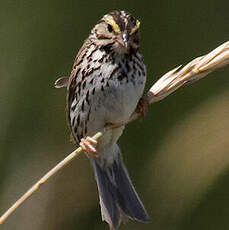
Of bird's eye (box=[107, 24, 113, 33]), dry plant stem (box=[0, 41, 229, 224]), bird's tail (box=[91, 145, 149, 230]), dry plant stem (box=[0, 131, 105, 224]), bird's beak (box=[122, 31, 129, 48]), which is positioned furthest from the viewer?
bird's tail (box=[91, 145, 149, 230])

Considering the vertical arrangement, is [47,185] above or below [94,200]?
above

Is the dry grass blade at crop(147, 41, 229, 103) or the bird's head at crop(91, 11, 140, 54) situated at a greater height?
the bird's head at crop(91, 11, 140, 54)

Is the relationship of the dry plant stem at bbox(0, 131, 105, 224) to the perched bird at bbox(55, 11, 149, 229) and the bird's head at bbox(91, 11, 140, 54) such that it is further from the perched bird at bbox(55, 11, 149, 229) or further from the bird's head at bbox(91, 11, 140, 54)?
the bird's head at bbox(91, 11, 140, 54)

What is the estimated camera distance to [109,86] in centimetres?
223

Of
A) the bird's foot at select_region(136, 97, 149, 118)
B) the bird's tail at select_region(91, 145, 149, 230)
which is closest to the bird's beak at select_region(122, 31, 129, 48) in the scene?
the bird's foot at select_region(136, 97, 149, 118)

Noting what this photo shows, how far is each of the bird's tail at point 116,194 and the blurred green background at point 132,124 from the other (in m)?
0.09

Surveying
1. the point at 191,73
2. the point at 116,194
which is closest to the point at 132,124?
the point at 116,194

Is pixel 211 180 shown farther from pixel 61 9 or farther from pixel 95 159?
pixel 61 9

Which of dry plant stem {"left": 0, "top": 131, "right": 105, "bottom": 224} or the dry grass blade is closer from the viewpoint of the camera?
dry plant stem {"left": 0, "top": 131, "right": 105, "bottom": 224}

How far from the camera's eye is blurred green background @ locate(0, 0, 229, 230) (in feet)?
8.32

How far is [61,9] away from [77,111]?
0.53 meters

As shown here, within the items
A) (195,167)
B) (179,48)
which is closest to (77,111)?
(195,167)

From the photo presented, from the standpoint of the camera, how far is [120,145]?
2.80 metres

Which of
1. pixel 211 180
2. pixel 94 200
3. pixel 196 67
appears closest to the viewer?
pixel 196 67
